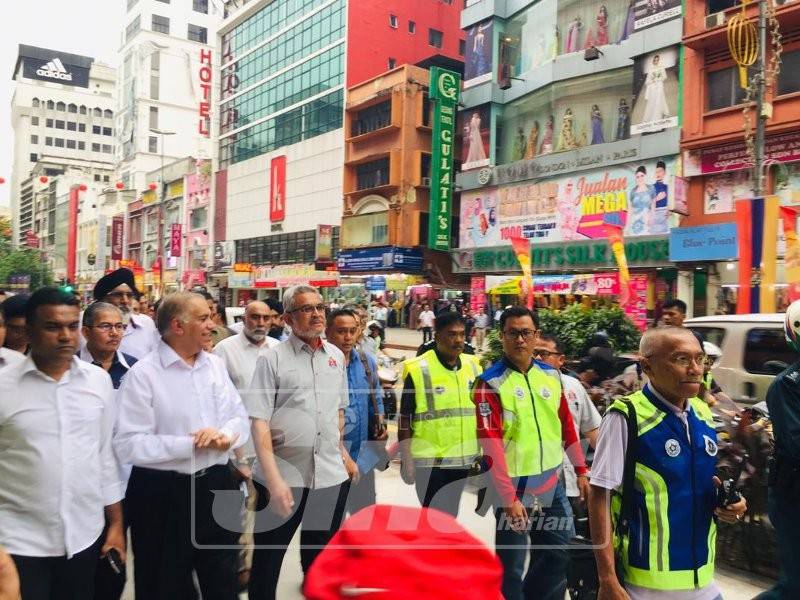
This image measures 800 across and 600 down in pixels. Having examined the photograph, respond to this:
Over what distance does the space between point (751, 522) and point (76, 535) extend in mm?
4188

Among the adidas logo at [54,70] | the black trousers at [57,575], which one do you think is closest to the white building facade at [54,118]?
the adidas logo at [54,70]

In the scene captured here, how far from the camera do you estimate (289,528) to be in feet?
11.5

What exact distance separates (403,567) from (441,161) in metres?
30.6

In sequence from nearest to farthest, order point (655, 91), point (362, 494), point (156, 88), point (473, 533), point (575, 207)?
point (362, 494) → point (473, 533) → point (655, 91) → point (575, 207) → point (156, 88)

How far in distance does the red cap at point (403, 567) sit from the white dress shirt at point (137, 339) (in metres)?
4.19

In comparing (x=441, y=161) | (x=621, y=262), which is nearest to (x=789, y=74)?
(x=621, y=262)

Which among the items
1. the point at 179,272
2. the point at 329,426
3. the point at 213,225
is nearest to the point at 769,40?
the point at 329,426

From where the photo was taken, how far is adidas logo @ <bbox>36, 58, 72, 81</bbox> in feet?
366

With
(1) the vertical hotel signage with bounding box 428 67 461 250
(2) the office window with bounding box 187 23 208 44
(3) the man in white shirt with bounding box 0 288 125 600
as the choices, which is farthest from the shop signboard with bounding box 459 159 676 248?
(2) the office window with bounding box 187 23 208 44

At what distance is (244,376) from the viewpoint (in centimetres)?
478

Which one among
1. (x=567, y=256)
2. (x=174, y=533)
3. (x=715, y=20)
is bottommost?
(x=174, y=533)

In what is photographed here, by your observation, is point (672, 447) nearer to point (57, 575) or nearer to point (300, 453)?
point (300, 453)

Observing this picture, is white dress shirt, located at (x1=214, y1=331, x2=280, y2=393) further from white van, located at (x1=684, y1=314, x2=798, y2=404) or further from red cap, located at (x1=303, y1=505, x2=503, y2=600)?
white van, located at (x1=684, y1=314, x2=798, y2=404)

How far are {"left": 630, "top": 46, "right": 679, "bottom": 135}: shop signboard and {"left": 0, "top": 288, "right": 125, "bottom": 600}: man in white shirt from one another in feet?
72.2
